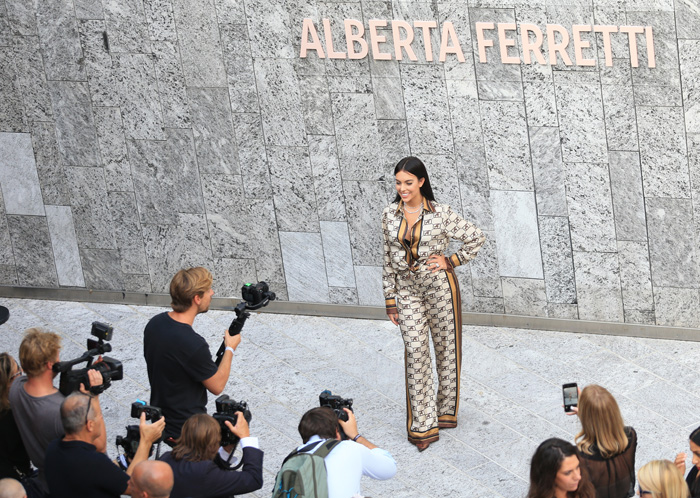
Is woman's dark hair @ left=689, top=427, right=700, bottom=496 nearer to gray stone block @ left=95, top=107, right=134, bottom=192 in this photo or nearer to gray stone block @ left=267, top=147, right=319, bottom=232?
gray stone block @ left=267, top=147, right=319, bottom=232

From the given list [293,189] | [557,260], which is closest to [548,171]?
[557,260]

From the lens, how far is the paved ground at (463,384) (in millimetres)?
7648

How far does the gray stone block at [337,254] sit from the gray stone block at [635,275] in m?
2.49

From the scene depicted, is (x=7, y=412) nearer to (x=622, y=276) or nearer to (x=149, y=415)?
(x=149, y=415)

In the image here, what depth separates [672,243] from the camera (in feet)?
29.4

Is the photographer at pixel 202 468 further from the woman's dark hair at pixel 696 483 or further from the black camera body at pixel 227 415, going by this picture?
the woman's dark hair at pixel 696 483

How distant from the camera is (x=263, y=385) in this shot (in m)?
9.05

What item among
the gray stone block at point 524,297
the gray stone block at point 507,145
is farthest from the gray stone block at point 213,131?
the gray stone block at point 524,297

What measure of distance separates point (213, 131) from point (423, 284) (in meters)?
3.26

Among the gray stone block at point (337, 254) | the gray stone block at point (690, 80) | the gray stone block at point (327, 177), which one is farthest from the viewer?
the gray stone block at point (337, 254)

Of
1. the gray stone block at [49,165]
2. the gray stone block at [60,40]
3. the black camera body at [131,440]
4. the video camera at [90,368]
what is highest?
the gray stone block at [60,40]

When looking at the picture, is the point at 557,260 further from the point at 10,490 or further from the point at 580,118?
the point at 10,490

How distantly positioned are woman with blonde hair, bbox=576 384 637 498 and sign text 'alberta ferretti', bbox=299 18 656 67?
375 cm

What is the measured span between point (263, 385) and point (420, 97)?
9.20 feet
